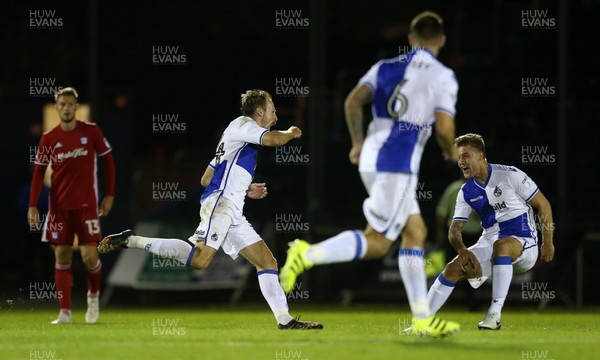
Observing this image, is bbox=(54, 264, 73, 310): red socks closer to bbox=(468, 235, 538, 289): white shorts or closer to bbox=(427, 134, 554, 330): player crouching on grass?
bbox=(427, 134, 554, 330): player crouching on grass

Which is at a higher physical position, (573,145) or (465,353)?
(573,145)

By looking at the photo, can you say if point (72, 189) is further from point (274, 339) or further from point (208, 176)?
point (274, 339)

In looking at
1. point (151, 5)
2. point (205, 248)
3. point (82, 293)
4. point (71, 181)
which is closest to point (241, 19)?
point (151, 5)

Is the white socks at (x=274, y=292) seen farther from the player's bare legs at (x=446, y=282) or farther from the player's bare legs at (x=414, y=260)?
the player's bare legs at (x=414, y=260)

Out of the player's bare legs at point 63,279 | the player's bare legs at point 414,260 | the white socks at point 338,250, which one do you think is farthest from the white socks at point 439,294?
the player's bare legs at point 63,279

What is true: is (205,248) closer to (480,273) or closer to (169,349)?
(169,349)

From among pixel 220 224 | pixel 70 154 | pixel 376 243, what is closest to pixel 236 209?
pixel 220 224

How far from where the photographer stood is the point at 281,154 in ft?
75.6

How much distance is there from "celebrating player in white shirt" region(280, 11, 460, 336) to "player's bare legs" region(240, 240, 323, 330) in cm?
135

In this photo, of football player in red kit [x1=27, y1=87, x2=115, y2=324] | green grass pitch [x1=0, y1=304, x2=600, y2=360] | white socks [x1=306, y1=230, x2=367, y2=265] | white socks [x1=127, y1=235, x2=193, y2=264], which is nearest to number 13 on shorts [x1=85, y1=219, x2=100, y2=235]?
football player in red kit [x1=27, y1=87, x2=115, y2=324]

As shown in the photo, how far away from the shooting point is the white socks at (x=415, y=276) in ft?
37.2

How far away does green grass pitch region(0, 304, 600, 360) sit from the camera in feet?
34.5

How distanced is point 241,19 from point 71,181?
17.3m

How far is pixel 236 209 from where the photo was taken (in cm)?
1249
